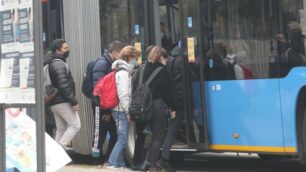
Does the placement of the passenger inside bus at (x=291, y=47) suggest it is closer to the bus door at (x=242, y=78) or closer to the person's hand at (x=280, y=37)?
the person's hand at (x=280, y=37)

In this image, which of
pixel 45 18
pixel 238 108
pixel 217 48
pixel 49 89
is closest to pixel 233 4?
pixel 217 48

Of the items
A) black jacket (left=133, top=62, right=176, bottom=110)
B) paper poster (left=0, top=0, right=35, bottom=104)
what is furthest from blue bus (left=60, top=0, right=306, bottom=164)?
paper poster (left=0, top=0, right=35, bottom=104)

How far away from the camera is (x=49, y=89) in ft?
31.8

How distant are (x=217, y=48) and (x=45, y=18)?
3.39 metres

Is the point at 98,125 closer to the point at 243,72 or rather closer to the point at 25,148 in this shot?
the point at 243,72

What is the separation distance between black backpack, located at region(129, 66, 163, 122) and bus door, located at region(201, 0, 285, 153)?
0.72 m

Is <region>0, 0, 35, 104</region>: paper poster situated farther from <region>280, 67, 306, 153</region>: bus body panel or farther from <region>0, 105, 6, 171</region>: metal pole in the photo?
<region>280, 67, 306, 153</region>: bus body panel

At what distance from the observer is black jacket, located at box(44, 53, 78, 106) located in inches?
374

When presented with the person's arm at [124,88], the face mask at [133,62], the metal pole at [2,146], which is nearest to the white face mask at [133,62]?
the face mask at [133,62]

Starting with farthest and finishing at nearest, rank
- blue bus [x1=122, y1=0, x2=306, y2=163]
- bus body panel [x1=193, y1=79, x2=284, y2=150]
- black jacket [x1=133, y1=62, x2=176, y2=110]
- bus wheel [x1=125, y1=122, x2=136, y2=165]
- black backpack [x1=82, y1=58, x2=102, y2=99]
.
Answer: bus wheel [x1=125, y1=122, x2=136, y2=165]
black backpack [x1=82, y1=58, x2=102, y2=99]
black jacket [x1=133, y1=62, x2=176, y2=110]
bus body panel [x1=193, y1=79, x2=284, y2=150]
blue bus [x1=122, y1=0, x2=306, y2=163]

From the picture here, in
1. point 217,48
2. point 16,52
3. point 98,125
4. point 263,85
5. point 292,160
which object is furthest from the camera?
point 292,160

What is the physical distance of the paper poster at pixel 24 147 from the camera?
15.3 feet

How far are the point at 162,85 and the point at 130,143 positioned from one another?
1.43m

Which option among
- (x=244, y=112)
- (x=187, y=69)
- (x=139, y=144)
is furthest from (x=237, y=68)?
(x=139, y=144)
